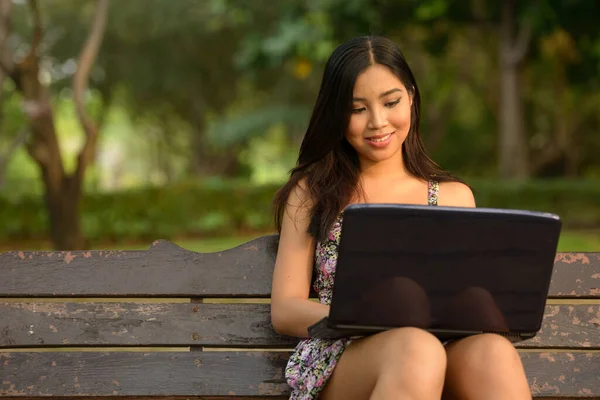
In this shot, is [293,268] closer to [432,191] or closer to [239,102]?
[432,191]

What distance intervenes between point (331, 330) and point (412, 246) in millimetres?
339

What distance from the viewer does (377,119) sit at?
10.4 feet

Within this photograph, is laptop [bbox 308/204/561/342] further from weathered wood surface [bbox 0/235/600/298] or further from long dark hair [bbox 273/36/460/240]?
weathered wood surface [bbox 0/235/600/298]

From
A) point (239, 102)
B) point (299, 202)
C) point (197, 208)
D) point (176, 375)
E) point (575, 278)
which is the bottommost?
point (197, 208)

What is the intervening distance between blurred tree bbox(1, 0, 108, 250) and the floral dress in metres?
8.45

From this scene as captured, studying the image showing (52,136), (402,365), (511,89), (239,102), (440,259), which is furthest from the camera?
(239,102)

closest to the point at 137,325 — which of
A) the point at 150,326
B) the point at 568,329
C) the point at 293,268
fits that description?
the point at 150,326

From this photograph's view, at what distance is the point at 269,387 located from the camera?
3.38 meters

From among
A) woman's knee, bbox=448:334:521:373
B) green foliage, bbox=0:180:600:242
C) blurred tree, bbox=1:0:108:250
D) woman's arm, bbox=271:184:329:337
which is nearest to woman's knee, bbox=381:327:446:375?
woman's knee, bbox=448:334:521:373

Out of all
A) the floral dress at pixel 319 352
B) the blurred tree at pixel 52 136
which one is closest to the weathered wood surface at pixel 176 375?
the floral dress at pixel 319 352

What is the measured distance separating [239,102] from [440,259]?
105 feet

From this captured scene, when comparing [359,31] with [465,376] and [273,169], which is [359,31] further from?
[273,169]

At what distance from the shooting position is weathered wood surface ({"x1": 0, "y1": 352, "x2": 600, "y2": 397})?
3389mm

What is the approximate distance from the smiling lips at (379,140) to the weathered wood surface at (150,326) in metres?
0.68
